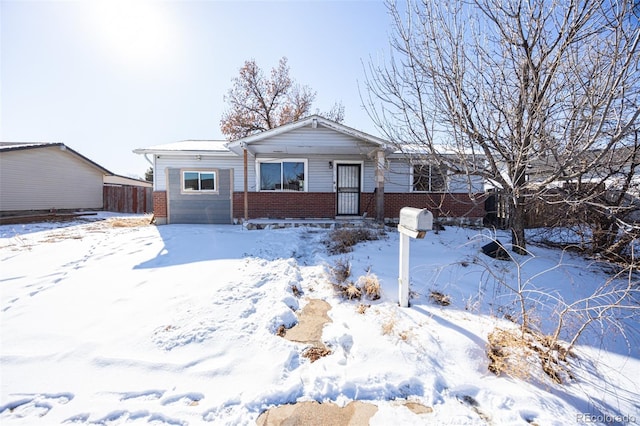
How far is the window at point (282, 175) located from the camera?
1036 cm

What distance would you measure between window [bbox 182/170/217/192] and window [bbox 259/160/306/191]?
211 centimetres

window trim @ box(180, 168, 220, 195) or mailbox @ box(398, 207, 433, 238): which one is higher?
window trim @ box(180, 168, 220, 195)

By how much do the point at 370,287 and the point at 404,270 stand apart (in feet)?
2.26

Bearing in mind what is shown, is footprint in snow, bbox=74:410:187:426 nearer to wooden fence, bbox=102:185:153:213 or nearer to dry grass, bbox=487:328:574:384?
dry grass, bbox=487:328:574:384

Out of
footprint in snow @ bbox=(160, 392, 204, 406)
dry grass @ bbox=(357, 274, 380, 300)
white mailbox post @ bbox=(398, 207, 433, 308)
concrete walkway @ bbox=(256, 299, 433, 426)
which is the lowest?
concrete walkway @ bbox=(256, 299, 433, 426)

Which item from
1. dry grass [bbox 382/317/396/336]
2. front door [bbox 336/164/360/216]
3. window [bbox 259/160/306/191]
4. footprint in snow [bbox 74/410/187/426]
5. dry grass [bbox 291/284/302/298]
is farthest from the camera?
front door [bbox 336/164/360/216]

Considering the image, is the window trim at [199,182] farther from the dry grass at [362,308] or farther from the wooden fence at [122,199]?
the wooden fence at [122,199]

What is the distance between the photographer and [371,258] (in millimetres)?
5473

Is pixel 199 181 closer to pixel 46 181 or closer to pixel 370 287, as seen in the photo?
pixel 370 287

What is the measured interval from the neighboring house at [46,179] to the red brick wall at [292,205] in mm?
13221

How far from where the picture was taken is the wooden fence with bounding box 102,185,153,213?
1877 centimetres

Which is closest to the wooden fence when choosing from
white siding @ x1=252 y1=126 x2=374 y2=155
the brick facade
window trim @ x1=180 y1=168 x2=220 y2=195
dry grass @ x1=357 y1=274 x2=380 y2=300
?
window trim @ x1=180 y1=168 x2=220 y2=195

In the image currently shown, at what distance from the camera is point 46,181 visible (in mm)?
14695

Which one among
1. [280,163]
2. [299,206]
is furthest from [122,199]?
[299,206]
